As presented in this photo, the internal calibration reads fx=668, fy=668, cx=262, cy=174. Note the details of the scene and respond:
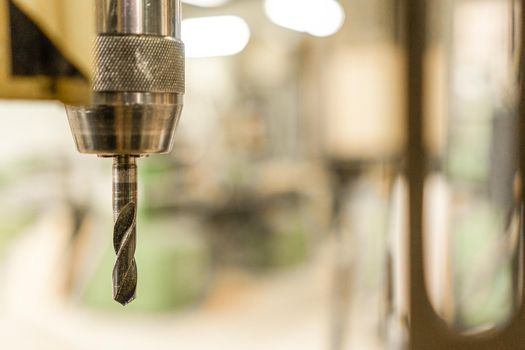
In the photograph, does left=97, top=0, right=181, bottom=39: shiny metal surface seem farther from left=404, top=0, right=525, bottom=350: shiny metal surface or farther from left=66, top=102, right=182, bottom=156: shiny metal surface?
left=404, top=0, right=525, bottom=350: shiny metal surface

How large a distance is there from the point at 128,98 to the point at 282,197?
3.68 metres

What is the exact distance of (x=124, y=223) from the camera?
20 cm

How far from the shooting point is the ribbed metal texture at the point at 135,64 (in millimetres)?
188

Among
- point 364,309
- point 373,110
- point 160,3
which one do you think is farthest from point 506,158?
point 373,110

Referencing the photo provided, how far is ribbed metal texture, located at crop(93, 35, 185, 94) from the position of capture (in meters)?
0.19

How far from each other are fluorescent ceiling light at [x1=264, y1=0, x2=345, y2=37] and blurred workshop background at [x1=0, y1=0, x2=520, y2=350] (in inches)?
0.7

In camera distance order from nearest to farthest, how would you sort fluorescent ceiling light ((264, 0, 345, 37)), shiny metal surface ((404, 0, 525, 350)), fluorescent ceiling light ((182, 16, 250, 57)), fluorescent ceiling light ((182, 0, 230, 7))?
shiny metal surface ((404, 0, 525, 350)), fluorescent ceiling light ((264, 0, 345, 37)), fluorescent ceiling light ((182, 0, 230, 7)), fluorescent ceiling light ((182, 16, 250, 57))

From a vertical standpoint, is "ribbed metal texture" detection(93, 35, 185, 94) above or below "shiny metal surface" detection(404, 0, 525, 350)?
above

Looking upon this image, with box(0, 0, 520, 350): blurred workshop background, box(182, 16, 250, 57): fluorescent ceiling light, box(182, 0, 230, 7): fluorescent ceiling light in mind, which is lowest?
box(0, 0, 520, 350): blurred workshop background

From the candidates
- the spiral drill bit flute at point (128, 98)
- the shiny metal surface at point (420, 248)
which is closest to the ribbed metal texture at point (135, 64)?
the spiral drill bit flute at point (128, 98)

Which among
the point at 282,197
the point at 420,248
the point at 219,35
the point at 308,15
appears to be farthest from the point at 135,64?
the point at 219,35

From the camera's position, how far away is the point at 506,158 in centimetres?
51

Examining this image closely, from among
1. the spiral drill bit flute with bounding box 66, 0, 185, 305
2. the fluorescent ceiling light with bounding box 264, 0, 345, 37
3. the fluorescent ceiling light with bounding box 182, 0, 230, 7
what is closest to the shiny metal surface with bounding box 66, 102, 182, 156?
the spiral drill bit flute with bounding box 66, 0, 185, 305

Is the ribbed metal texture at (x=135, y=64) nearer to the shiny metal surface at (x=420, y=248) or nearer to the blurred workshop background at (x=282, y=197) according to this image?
the blurred workshop background at (x=282, y=197)
